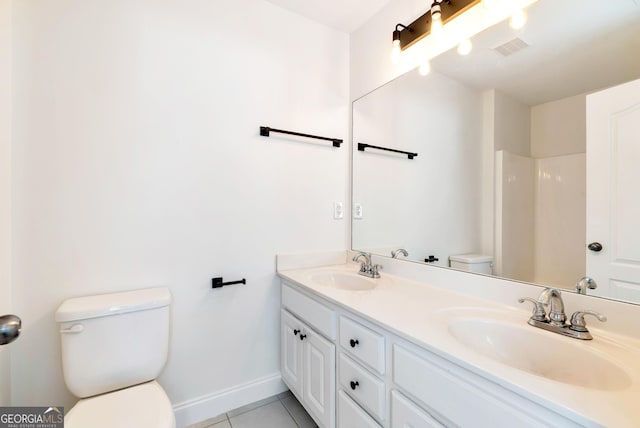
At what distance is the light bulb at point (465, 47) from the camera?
1.33 m

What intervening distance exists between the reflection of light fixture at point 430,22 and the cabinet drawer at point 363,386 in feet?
5.28

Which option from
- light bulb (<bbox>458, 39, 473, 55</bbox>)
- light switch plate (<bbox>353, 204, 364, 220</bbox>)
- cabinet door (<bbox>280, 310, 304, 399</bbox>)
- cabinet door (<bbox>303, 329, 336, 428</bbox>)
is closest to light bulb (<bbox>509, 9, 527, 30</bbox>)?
light bulb (<bbox>458, 39, 473, 55</bbox>)

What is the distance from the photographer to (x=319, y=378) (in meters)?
1.35

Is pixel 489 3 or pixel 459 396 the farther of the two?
pixel 489 3

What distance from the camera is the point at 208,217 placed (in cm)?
158

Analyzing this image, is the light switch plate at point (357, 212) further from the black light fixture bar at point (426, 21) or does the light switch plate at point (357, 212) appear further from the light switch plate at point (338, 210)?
the black light fixture bar at point (426, 21)

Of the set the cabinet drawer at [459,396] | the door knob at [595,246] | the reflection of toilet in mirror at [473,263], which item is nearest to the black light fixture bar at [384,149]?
the reflection of toilet in mirror at [473,263]

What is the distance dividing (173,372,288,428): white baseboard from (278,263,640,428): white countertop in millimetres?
757

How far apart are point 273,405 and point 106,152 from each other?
169cm

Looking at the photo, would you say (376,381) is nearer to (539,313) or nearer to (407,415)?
(407,415)

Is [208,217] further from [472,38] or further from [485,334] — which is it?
[472,38]

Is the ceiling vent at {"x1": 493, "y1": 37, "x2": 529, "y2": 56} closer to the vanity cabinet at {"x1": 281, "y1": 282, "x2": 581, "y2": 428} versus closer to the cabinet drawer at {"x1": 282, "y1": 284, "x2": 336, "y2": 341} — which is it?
the vanity cabinet at {"x1": 281, "y1": 282, "x2": 581, "y2": 428}

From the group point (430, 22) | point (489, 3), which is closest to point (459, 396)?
point (489, 3)

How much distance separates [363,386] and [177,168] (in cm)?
138
